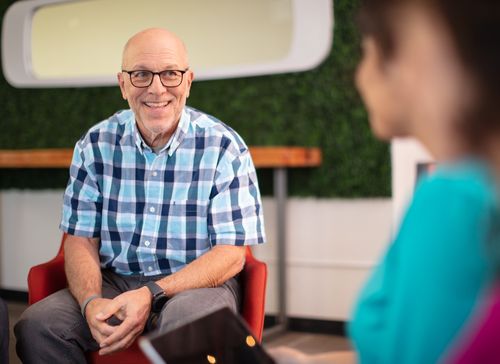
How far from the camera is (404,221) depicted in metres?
0.60

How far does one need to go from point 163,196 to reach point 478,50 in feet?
5.07

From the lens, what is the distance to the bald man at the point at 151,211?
1.86 meters

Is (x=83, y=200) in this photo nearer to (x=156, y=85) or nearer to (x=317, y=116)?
(x=156, y=85)

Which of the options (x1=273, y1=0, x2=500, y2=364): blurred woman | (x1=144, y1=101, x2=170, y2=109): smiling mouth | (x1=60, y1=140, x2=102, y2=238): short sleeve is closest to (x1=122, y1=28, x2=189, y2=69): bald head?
(x1=144, y1=101, x2=170, y2=109): smiling mouth

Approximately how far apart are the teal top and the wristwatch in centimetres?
129

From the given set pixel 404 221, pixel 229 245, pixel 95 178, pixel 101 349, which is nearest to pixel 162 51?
pixel 95 178

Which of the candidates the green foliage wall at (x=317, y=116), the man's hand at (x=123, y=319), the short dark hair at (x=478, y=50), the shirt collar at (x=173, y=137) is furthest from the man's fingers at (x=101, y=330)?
the green foliage wall at (x=317, y=116)

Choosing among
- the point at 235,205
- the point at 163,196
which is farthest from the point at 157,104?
the point at 235,205

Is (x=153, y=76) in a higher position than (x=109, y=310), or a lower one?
higher

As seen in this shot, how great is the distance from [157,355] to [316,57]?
9.51 ft

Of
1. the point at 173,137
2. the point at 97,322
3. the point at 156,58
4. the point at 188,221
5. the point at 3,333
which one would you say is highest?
the point at 156,58

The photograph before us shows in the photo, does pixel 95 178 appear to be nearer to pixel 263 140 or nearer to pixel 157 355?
pixel 157 355

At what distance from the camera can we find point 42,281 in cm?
204

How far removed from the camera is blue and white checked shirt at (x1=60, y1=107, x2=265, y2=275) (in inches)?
77.7
